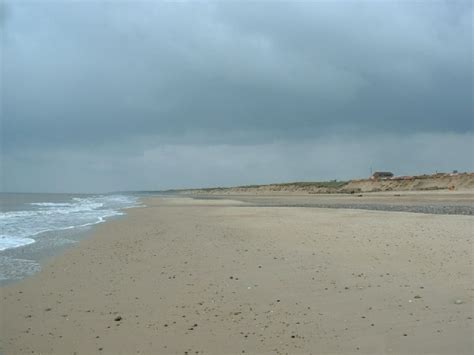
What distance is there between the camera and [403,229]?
15.3 metres

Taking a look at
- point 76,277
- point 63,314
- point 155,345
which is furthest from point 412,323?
point 76,277

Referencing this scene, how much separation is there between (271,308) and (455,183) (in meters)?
61.1

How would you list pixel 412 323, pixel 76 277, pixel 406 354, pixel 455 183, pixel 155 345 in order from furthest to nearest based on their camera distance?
pixel 455 183
pixel 76 277
pixel 412 323
pixel 155 345
pixel 406 354

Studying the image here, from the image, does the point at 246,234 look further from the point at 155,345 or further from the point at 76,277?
the point at 155,345

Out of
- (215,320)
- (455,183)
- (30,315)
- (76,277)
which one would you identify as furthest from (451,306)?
(455,183)

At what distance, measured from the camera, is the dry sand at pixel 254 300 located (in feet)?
17.7

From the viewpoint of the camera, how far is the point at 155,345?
212 inches

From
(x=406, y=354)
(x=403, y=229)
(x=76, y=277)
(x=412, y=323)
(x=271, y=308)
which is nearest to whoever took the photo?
(x=406, y=354)

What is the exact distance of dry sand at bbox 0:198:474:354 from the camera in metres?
5.40

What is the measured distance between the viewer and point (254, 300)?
23.4ft

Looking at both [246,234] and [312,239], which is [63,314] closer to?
[312,239]

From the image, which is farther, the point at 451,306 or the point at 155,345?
the point at 451,306

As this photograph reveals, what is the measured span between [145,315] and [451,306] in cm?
464

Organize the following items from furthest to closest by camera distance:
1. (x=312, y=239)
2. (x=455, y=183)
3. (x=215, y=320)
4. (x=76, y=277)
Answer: (x=455, y=183) → (x=312, y=239) → (x=76, y=277) → (x=215, y=320)
